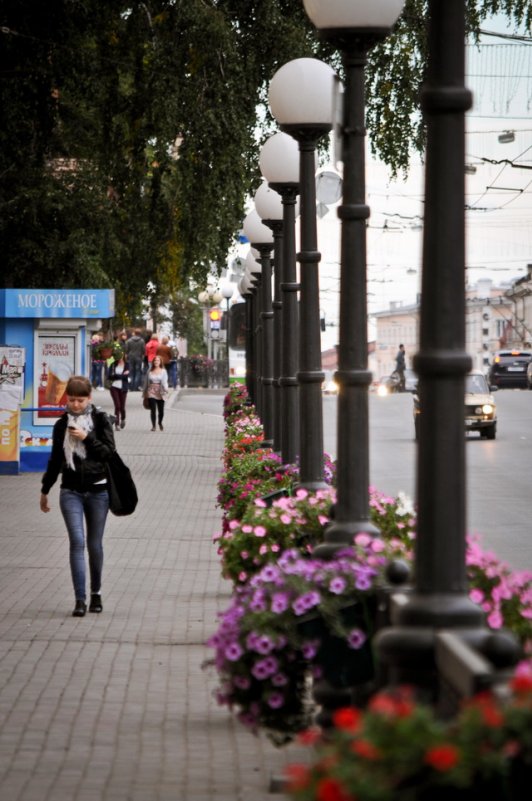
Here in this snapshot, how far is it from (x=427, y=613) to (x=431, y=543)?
0.21 metres

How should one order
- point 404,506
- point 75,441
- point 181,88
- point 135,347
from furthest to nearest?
point 135,347 → point 181,88 → point 75,441 → point 404,506

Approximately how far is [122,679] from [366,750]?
5652 millimetres

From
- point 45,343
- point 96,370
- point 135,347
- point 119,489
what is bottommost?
point 119,489

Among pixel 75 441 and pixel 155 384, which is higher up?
pixel 155 384

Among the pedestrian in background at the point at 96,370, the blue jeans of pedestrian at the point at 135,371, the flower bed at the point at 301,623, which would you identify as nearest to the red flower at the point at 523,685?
the flower bed at the point at 301,623

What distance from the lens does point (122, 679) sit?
340 inches

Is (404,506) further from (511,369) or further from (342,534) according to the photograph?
(511,369)

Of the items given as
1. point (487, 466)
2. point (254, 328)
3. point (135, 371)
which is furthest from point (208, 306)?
point (487, 466)

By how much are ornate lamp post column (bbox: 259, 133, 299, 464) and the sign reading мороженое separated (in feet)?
35.8

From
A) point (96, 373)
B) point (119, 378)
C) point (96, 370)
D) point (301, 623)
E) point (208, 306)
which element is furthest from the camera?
point (208, 306)

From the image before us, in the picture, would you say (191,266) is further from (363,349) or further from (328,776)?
(328,776)

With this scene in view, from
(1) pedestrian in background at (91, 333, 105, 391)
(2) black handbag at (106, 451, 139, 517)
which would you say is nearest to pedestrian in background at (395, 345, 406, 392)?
(1) pedestrian in background at (91, 333, 105, 391)

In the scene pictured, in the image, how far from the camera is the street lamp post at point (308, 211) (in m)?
10.0

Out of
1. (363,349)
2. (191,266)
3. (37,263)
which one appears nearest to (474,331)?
(37,263)
